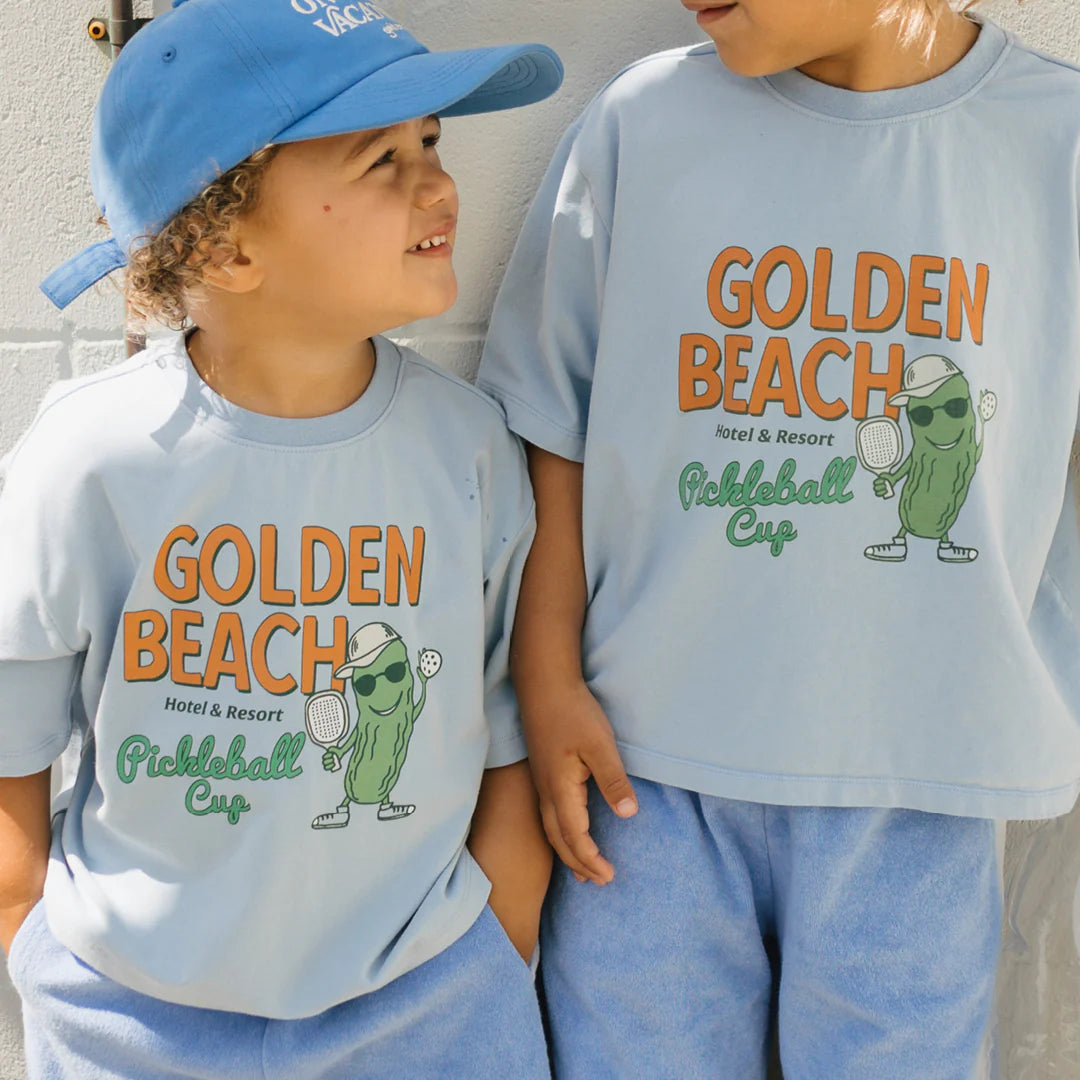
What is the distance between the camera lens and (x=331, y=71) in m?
1.20

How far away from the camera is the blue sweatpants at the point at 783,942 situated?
4.35 ft

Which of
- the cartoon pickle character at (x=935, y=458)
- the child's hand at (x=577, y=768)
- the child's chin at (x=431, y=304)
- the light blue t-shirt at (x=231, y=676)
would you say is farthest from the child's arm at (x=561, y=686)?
the cartoon pickle character at (x=935, y=458)

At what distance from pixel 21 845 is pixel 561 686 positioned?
58cm

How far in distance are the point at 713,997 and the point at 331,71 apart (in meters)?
1.01

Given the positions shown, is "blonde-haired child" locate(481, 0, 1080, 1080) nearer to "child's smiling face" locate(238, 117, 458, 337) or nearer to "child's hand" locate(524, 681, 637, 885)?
"child's hand" locate(524, 681, 637, 885)

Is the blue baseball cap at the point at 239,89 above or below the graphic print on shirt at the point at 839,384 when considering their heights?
above

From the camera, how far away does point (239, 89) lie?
46.8 inches

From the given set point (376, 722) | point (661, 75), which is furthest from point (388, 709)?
point (661, 75)

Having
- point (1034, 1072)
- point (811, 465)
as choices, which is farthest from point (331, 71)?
point (1034, 1072)

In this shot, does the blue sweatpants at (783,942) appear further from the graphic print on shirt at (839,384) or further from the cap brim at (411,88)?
the cap brim at (411,88)

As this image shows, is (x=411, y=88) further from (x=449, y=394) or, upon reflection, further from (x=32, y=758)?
(x=32, y=758)

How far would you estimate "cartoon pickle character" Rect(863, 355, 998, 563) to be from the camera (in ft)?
4.19

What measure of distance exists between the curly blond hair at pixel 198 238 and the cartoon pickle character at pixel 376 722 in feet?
1.27

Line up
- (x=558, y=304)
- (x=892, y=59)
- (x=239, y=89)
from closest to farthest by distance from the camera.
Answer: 1. (x=239, y=89)
2. (x=892, y=59)
3. (x=558, y=304)
